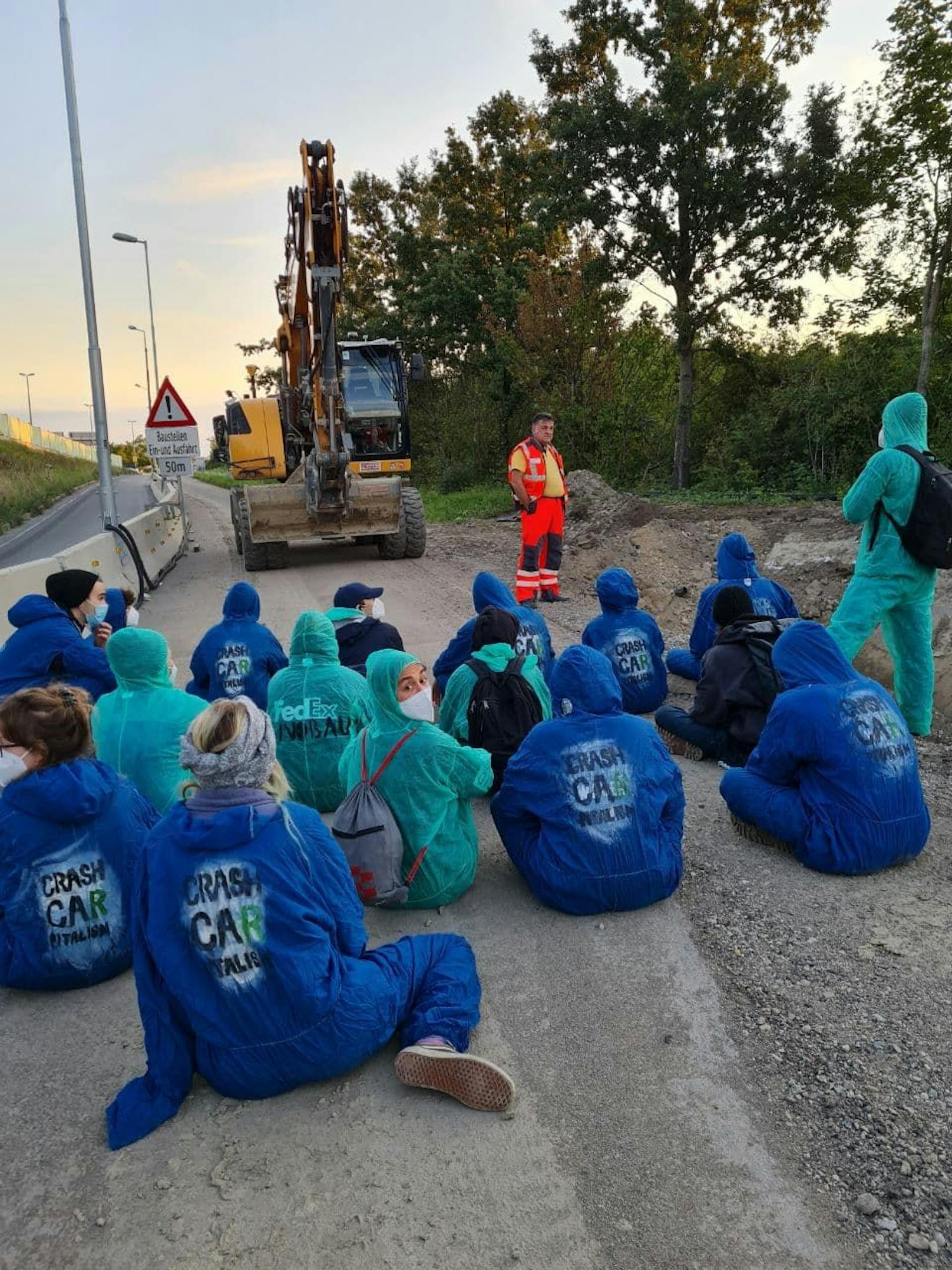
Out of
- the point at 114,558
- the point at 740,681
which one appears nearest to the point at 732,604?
the point at 740,681

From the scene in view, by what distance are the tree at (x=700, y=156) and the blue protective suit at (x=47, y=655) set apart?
52.8 ft

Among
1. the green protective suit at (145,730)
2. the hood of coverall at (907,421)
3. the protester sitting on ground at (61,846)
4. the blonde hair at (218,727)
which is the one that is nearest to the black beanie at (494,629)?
the green protective suit at (145,730)

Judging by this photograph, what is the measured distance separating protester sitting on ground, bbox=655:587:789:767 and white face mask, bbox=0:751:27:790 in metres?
3.65

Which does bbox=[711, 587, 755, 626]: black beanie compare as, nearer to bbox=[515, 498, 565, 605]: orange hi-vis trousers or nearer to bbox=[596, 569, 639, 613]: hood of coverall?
bbox=[596, 569, 639, 613]: hood of coverall

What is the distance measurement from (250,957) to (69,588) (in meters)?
3.69

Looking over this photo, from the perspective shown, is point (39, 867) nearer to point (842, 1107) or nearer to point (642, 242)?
point (842, 1107)

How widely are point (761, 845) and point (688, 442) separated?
16286 millimetres

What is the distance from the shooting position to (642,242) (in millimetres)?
18375

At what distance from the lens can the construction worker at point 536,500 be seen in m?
9.85

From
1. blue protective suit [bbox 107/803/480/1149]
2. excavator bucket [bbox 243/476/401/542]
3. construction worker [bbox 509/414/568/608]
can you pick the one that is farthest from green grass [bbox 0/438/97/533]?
blue protective suit [bbox 107/803/480/1149]

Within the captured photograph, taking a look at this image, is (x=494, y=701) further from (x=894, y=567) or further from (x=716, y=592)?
(x=894, y=567)

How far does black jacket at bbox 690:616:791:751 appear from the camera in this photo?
195 inches

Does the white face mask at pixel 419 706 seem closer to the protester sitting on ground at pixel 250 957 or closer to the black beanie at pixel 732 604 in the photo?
the protester sitting on ground at pixel 250 957

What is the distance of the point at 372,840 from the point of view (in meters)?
3.58
